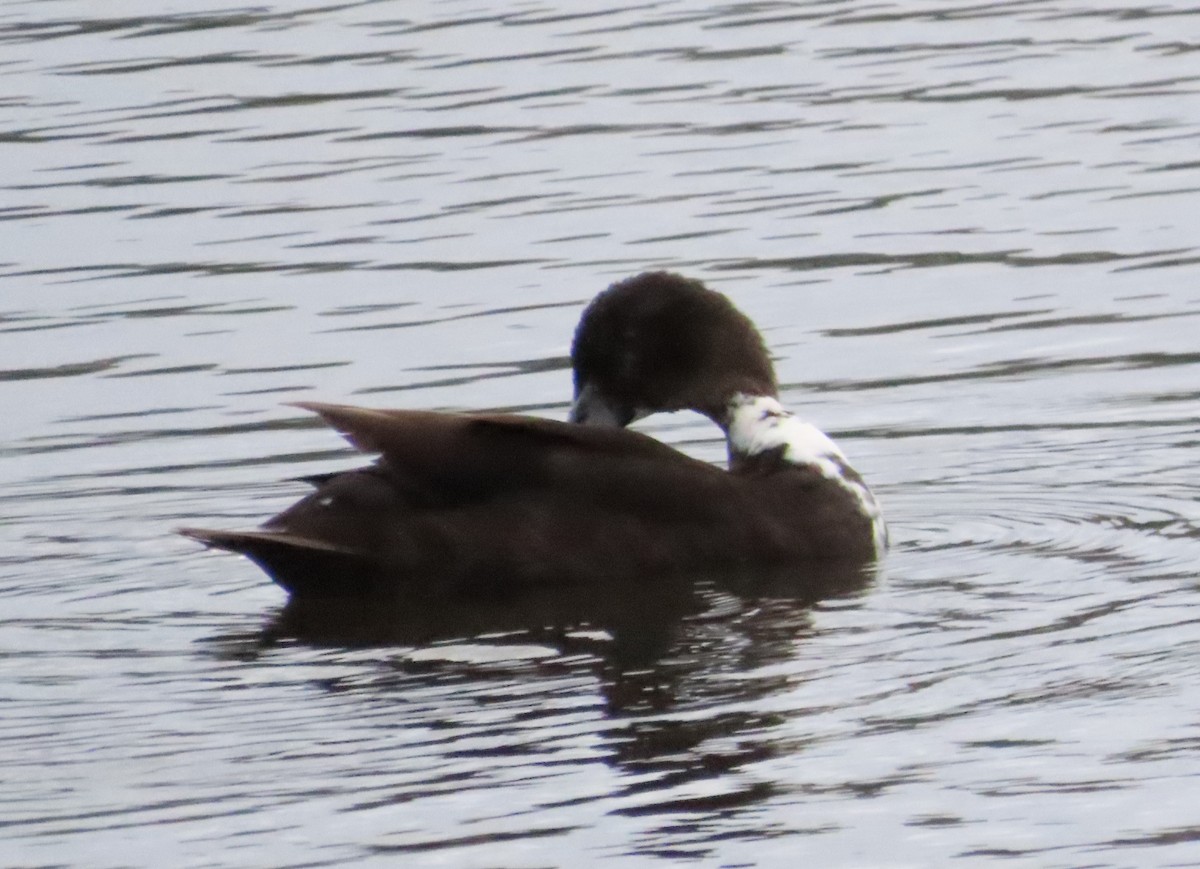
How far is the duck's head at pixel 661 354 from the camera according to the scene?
980cm

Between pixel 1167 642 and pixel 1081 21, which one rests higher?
pixel 1081 21

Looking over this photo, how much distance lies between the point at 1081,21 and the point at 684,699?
40.7 ft

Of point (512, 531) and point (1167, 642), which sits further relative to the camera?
point (512, 531)

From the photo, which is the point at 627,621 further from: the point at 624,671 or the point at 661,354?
the point at 661,354

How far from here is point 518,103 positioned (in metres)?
17.6

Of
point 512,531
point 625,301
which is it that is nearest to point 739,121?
point 625,301

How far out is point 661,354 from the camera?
32.4 ft

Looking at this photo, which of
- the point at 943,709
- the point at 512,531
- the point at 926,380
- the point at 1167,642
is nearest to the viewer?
the point at 943,709

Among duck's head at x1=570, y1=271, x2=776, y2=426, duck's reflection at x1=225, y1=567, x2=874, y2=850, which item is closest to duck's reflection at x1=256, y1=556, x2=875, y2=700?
duck's reflection at x1=225, y1=567, x2=874, y2=850

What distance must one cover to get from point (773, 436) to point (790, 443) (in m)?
0.10

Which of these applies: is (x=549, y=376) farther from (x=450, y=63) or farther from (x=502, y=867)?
(x=450, y=63)

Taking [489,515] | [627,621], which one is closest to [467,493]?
[489,515]

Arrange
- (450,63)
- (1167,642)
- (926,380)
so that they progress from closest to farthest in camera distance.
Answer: (1167,642) < (926,380) < (450,63)

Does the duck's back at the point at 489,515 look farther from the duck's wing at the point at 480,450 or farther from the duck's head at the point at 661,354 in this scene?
the duck's head at the point at 661,354
